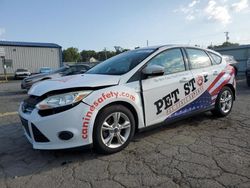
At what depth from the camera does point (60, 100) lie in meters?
3.30

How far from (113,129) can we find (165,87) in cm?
117

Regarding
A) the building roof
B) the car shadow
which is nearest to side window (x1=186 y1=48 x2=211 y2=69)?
the car shadow

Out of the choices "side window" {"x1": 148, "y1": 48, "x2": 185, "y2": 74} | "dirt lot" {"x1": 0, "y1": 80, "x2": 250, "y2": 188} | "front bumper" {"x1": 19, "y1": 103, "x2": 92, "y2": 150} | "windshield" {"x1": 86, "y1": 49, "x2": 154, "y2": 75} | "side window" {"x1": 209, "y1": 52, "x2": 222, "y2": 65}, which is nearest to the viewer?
"dirt lot" {"x1": 0, "y1": 80, "x2": 250, "y2": 188}

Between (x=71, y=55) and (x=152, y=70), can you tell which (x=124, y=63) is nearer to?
(x=152, y=70)

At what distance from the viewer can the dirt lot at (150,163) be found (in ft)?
9.39

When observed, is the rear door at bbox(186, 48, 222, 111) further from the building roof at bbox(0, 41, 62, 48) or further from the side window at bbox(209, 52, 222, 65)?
the building roof at bbox(0, 41, 62, 48)

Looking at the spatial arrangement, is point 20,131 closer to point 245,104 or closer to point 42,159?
point 42,159

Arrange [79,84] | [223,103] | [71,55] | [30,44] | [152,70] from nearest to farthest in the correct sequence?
[79,84] → [152,70] → [223,103] → [30,44] → [71,55]

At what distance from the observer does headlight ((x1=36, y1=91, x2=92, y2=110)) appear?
327 cm

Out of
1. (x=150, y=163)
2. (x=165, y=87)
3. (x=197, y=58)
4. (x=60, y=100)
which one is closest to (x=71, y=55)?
(x=197, y=58)

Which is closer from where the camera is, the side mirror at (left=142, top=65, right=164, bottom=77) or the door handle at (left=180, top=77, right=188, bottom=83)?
the side mirror at (left=142, top=65, right=164, bottom=77)

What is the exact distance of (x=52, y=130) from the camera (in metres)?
3.26

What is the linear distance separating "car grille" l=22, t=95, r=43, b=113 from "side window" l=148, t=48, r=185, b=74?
183 centimetres

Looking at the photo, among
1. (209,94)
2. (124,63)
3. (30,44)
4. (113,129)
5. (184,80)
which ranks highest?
(30,44)
